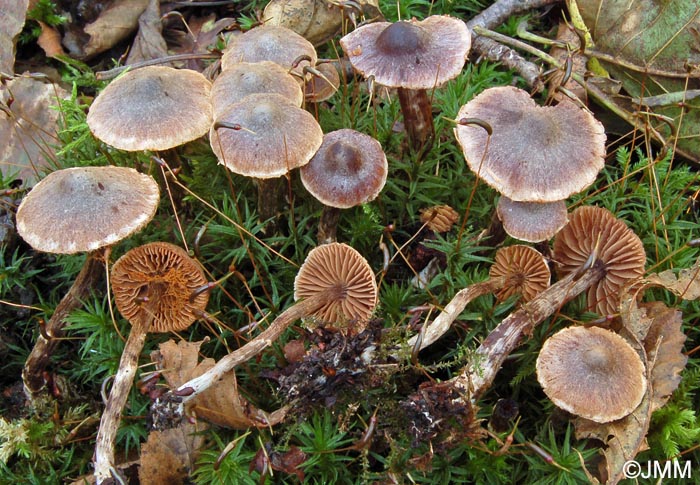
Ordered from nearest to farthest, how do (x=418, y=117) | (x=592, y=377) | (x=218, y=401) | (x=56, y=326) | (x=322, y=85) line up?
(x=592, y=377) → (x=218, y=401) → (x=56, y=326) → (x=418, y=117) → (x=322, y=85)

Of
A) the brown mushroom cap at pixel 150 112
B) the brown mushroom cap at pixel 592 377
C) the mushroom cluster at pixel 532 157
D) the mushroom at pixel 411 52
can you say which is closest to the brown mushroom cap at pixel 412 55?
the mushroom at pixel 411 52

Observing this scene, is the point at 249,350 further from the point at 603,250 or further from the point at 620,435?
the point at 603,250

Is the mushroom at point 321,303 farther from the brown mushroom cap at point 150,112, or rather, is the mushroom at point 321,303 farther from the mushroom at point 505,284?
the brown mushroom cap at point 150,112

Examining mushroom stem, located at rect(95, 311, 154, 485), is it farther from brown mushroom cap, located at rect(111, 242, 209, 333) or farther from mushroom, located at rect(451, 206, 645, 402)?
mushroom, located at rect(451, 206, 645, 402)

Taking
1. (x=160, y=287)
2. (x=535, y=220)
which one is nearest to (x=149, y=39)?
(x=160, y=287)

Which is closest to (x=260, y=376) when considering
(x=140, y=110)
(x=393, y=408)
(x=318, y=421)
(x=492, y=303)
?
(x=318, y=421)

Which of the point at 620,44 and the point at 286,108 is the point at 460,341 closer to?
the point at 286,108
